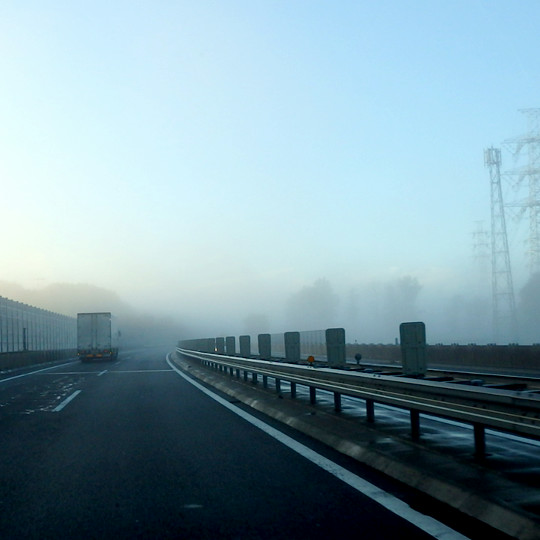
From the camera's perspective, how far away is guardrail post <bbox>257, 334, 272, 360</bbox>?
22891 millimetres

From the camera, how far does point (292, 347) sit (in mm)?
19938

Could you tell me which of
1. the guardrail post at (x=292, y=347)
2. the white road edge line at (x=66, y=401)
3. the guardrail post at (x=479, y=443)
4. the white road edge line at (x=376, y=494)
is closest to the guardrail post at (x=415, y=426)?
the white road edge line at (x=376, y=494)

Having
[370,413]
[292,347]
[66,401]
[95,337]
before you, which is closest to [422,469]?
[370,413]

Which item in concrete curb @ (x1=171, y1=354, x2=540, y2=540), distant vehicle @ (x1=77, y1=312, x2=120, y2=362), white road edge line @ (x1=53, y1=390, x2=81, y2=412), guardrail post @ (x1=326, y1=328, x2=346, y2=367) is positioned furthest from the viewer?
distant vehicle @ (x1=77, y1=312, x2=120, y2=362)

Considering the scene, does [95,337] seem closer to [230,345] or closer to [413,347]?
[230,345]

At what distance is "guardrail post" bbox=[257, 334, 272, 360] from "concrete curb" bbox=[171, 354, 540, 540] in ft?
32.1

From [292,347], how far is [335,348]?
4510mm

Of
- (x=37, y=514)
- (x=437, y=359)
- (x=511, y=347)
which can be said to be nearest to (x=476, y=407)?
(x=37, y=514)

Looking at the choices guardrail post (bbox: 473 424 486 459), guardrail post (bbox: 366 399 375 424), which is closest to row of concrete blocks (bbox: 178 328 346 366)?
guardrail post (bbox: 366 399 375 424)

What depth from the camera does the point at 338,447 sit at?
9.37 metres

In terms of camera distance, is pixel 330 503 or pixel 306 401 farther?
pixel 306 401

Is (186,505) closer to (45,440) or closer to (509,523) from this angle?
(509,523)

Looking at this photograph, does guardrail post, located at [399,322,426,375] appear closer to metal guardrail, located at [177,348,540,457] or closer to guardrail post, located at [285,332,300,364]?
metal guardrail, located at [177,348,540,457]

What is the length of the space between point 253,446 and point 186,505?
3.31m
